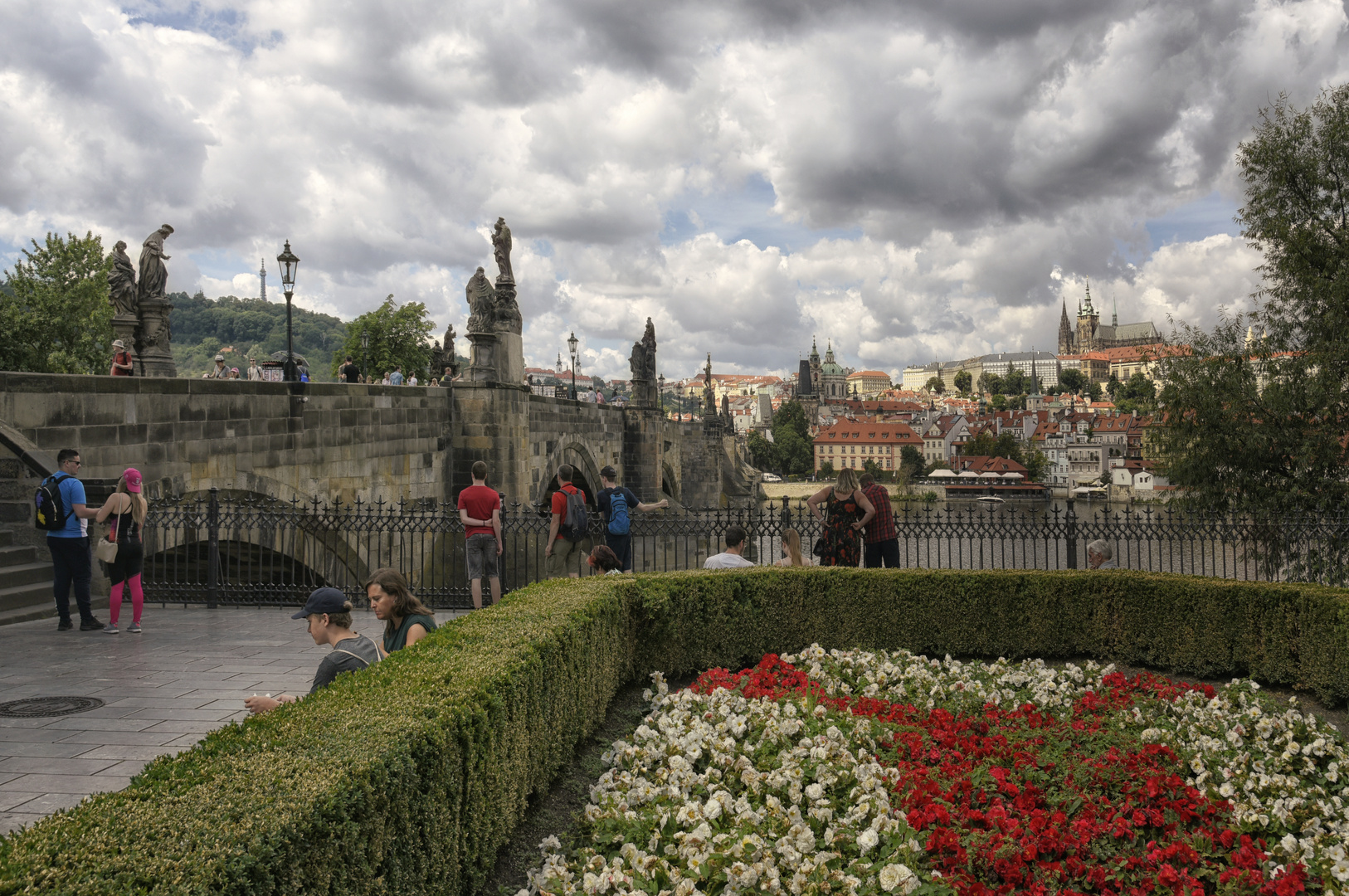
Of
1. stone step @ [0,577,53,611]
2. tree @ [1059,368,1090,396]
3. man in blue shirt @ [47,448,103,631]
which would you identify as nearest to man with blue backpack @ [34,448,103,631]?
man in blue shirt @ [47,448,103,631]

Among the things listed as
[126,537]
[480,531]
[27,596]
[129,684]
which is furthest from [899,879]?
[27,596]

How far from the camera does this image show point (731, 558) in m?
9.17

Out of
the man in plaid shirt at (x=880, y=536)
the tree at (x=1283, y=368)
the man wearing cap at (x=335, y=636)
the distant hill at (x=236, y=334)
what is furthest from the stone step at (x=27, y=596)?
the distant hill at (x=236, y=334)

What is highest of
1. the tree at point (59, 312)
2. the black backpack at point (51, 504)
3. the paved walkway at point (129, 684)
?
the tree at point (59, 312)

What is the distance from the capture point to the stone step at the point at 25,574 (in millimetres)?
8984

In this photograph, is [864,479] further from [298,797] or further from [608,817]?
[298,797]

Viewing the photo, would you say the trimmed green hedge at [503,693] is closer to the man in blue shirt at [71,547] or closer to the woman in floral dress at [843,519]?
the woman in floral dress at [843,519]

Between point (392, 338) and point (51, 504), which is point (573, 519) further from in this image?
point (392, 338)

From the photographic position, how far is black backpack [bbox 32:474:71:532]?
7.97 m

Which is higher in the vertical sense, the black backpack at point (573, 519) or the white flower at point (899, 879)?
the black backpack at point (573, 519)

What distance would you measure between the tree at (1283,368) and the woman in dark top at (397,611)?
1539 centimetres

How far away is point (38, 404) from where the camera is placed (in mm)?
8609

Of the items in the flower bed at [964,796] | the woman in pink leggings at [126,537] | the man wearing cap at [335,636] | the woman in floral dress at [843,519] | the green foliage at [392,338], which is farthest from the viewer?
the green foliage at [392,338]

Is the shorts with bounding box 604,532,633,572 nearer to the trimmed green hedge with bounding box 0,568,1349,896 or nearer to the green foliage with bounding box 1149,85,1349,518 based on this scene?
the trimmed green hedge with bounding box 0,568,1349,896
